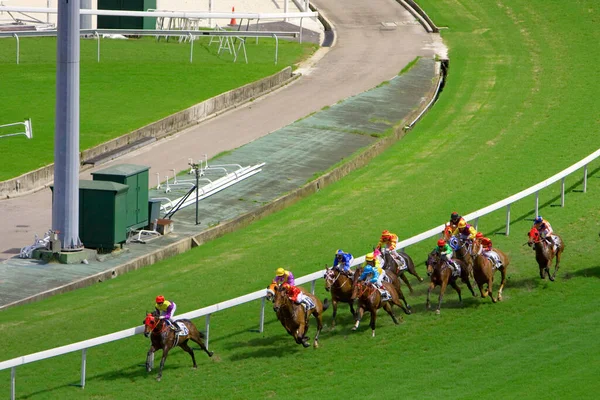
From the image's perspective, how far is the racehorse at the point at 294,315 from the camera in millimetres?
17797

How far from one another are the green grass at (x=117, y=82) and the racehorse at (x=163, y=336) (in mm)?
14562

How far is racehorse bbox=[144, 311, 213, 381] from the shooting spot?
56.6ft

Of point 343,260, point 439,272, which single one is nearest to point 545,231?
point 439,272

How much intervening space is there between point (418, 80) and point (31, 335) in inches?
1019

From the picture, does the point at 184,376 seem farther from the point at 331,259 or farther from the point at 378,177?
the point at 378,177

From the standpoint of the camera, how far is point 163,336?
1733 cm

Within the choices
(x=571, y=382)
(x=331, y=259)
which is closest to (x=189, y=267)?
(x=331, y=259)

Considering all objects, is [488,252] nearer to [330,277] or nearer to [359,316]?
[359,316]

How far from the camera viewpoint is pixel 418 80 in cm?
4294

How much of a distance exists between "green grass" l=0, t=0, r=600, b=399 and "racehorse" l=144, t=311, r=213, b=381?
324 millimetres

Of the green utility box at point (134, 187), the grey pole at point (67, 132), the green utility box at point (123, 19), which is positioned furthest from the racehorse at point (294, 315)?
the green utility box at point (123, 19)

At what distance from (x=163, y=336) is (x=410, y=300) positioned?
5.52 meters

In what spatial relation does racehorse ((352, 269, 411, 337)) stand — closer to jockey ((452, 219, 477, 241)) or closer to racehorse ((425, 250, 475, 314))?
racehorse ((425, 250, 475, 314))

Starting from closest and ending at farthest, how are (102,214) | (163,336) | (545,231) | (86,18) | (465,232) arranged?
(163,336), (465,232), (545,231), (102,214), (86,18)
